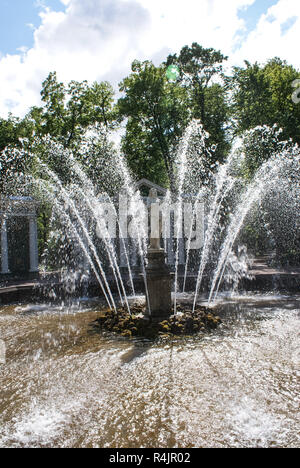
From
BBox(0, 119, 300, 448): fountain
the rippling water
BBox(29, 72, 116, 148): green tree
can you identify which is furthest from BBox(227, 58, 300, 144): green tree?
the rippling water

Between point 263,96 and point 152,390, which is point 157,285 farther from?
point 263,96

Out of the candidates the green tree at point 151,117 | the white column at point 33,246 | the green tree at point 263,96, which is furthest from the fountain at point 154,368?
the green tree at point 151,117

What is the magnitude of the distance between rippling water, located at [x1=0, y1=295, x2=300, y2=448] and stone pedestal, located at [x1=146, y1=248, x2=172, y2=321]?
1232mm

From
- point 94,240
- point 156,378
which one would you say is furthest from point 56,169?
point 156,378

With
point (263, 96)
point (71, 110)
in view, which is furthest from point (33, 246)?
point (263, 96)

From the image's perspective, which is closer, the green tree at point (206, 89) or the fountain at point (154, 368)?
the fountain at point (154, 368)

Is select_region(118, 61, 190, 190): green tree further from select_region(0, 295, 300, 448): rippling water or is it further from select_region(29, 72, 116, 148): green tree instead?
select_region(0, 295, 300, 448): rippling water

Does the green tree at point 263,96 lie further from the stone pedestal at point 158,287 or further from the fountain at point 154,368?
the stone pedestal at point 158,287

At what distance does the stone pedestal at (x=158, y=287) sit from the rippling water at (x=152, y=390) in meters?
1.23

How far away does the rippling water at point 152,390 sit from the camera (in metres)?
2.96

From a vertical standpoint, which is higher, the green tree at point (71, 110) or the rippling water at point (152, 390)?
the green tree at point (71, 110)

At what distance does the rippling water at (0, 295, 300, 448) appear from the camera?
296cm

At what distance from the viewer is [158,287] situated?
685 cm

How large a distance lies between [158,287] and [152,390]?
311cm
